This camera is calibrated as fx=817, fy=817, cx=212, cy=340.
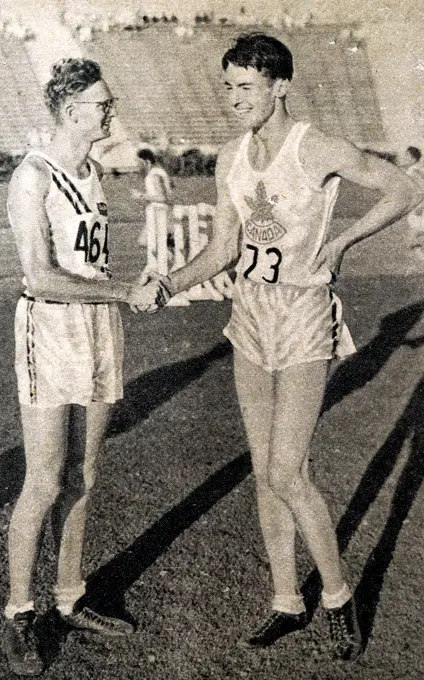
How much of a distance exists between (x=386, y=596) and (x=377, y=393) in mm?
2908

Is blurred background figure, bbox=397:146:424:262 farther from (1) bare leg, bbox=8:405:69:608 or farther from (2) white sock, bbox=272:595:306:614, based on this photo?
(1) bare leg, bbox=8:405:69:608

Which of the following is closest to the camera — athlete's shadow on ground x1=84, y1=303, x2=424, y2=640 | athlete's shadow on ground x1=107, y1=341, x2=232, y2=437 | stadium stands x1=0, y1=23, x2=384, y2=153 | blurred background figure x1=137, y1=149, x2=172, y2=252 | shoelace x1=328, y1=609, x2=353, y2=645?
shoelace x1=328, y1=609, x2=353, y2=645

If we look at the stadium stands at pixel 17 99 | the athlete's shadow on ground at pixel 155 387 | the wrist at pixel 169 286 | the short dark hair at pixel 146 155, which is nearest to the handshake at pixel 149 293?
the wrist at pixel 169 286

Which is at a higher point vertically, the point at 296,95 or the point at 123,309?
the point at 296,95

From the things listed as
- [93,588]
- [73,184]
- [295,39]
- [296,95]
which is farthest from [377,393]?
[296,95]

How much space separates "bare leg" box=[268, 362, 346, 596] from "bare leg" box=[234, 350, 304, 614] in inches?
4.0

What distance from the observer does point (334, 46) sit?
37.0ft

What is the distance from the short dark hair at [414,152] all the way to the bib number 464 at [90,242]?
9.15 m

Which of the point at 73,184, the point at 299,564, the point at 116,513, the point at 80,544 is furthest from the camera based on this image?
the point at 116,513

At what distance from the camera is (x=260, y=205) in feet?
10.6

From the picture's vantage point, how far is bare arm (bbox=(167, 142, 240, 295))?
3387 mm

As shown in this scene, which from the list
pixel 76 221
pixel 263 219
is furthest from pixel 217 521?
pixel 76 221

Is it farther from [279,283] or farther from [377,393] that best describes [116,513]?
[377,393]

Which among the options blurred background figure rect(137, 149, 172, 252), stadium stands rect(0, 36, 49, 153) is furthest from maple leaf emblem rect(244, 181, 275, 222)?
stadium stands rect(0, 36, 49, 153)
